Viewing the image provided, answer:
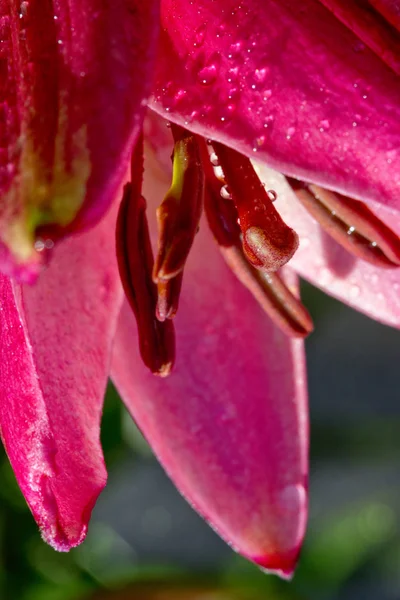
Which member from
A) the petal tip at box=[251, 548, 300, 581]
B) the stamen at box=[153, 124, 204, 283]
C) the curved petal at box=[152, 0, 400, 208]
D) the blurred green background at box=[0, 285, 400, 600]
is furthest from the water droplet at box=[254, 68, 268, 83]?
the blurred green background at box=[0, 285, 400, 600]

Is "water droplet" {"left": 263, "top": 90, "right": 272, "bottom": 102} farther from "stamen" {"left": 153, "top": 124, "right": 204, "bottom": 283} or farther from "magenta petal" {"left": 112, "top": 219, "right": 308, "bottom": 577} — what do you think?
→ "magenta petal" {"left": 112, "top": 219, "right": 308, "bottom": 577}

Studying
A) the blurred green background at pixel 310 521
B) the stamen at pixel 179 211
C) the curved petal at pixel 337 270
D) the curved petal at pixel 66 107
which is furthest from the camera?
the blurred green background at pixel 310 521

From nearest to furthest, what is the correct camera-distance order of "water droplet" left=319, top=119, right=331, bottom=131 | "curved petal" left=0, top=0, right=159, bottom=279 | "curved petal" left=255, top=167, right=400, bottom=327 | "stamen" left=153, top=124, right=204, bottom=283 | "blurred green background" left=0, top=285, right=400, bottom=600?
"curved petal" left=0, top=0, right=159, bottom=279 < "water droplet" left=319, top=119, right=331, bottom=131 < "stamen" left=153, top=124, right=204, bottom=283 < "curved petal" left=255, top=167, right=400, bottom=327 < "blurred green background" left=0, top=285, right=400, bottom=600

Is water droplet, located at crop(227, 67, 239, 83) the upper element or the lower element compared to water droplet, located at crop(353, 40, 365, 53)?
lower

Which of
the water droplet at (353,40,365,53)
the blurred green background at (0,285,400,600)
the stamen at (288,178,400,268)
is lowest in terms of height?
the blurred green background at (0,285,400,600)

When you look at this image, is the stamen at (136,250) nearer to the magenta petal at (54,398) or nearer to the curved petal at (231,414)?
the magenta petal at (54,398)

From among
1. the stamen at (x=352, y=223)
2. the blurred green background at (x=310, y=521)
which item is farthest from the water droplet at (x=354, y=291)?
the blurred green background at (x=310, y=521)

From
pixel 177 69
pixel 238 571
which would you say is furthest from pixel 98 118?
pixel 238 571
